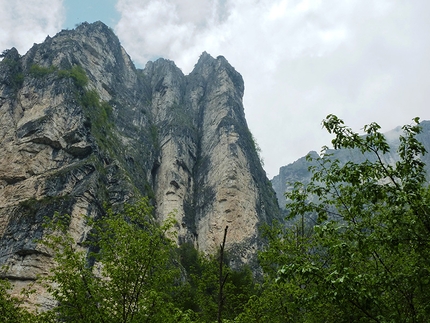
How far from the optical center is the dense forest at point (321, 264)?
250 inches

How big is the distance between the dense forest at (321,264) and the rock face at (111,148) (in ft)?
52.2

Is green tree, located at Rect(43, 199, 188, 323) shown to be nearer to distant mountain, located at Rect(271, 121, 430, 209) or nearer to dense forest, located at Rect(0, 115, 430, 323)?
dense forest, located at Rect(0, 115, 430, 323)

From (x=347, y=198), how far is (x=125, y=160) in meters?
38.1

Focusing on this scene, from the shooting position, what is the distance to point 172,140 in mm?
53625

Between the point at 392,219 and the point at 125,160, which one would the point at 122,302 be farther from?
the point at 125,160

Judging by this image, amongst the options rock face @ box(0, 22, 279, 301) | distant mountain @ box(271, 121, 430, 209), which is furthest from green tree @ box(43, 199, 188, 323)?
distant mountain @ box(271, 121, 430, 209)

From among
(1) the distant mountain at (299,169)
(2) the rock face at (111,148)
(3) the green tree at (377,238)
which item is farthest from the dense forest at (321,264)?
(1) the distant mountain at (299,169)

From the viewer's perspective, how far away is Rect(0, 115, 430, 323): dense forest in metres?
6.36

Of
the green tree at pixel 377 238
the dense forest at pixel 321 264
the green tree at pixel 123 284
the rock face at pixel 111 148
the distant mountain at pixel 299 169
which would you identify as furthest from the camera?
the distant mountain at pixel 299 169

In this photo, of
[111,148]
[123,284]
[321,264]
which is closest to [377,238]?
[321,264]

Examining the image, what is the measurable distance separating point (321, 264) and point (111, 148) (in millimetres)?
34774

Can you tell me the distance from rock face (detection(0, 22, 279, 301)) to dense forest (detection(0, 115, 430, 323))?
1590cm

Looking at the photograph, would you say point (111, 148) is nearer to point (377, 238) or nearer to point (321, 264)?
point (321, 264)

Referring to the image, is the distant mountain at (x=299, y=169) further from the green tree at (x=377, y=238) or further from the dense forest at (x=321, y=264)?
the green tree at (x=377, y=238)
